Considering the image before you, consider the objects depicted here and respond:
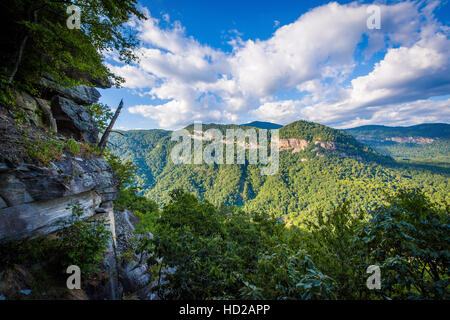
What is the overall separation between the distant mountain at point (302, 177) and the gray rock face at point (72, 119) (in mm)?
89756

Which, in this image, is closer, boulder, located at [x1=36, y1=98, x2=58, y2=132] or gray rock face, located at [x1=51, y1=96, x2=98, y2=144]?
boulder, located at [x1=36, y1=98, x2=58, y2=132]

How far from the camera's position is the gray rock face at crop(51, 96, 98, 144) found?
8.36m

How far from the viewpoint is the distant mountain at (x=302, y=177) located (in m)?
102

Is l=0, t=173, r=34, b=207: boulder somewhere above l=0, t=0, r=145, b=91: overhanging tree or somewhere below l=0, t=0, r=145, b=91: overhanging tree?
below

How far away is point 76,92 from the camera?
9.70 meters

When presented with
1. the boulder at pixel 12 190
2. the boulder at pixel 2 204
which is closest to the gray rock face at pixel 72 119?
the boulder at pixel 12 190

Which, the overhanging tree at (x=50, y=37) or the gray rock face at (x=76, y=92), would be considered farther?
the gray rock face at (x=76, y=92)

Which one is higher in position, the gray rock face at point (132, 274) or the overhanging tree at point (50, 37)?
the overhanging tree at point (50, 37)

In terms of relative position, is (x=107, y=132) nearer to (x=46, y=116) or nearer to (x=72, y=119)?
(x=72, y=119)

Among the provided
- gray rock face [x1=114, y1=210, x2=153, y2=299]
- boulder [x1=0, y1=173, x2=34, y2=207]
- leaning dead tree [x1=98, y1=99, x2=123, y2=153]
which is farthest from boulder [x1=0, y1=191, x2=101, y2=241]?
leaning dead tree [x1=98, y1=99, x2=123, y2=153]

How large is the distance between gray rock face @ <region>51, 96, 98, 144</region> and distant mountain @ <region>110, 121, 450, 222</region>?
89756 mm

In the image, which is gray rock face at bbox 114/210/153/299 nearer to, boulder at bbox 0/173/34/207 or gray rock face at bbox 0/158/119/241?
gray rock face at bbox 0/158/119/241

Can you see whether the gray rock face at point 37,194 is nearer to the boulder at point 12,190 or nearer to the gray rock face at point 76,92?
the boulder at point 12,190
